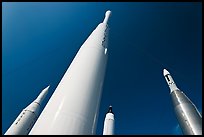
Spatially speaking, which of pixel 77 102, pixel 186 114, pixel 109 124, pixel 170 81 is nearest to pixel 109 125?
pixel 109 124

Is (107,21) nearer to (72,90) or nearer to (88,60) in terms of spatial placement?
(88,60)

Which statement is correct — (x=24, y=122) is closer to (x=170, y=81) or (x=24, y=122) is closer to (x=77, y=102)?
(x=77, y=102)

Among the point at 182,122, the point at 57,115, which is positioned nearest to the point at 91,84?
the point at 57,115

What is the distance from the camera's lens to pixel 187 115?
13016mm

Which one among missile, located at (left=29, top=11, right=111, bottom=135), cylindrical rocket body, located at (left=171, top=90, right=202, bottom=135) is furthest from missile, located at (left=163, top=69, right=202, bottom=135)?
missile, located at (left=29, top=11, right=111, bottom=135)

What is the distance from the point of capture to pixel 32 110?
1662cm

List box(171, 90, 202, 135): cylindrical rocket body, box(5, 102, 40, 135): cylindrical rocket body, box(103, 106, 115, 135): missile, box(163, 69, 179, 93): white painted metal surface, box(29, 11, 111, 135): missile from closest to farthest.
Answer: box(29, 11, 111, 135): missile < box(171, 90, 202, 135): cylindrical rocket body < box(5, 102, 40, 135): cylindrical rocket body < box(163, 69, 179, 93): white painted metal surface < box(103, 106, 115, 135): missile

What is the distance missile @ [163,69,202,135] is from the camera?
12.0m

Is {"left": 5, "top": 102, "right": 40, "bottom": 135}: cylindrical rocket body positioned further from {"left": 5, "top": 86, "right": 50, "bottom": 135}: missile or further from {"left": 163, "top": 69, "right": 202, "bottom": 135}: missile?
{"left": 163, "top": 69, "right": 202, "bottom": 135}: missile

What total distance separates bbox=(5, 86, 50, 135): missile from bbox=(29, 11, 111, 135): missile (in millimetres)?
10462

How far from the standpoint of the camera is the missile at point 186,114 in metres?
12.0

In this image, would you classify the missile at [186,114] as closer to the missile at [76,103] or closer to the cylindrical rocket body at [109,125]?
the cylindrical rocket body at [109,125]

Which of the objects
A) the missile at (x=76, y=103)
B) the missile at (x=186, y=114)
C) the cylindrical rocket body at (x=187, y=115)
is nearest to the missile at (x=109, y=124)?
the missile at (x=186, y=114)

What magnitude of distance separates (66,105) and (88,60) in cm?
196
